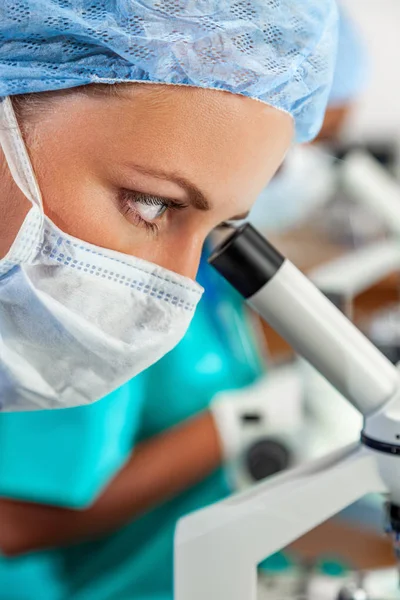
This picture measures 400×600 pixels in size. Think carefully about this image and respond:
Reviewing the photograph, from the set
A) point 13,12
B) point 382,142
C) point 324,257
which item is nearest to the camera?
point 13,12

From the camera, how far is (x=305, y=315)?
66cm

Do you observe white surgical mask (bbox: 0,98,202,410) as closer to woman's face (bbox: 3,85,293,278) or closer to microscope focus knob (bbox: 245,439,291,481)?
woman's face (bbox: 3,85,293,278)

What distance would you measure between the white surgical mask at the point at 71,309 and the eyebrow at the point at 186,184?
2.6 inches

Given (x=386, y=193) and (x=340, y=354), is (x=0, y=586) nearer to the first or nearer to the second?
(x=340, y=354)

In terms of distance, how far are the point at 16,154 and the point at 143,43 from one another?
0.14 m

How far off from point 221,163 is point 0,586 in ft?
2.58

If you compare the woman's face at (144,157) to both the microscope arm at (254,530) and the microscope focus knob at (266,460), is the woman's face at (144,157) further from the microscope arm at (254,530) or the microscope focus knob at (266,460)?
the microscope focus knob at (266,460)

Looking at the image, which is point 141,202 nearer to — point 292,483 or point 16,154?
point 16,154

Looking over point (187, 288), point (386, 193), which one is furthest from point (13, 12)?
point (386, 193)

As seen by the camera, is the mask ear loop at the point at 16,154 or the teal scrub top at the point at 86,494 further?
the teal scrub top at the point at 86,494

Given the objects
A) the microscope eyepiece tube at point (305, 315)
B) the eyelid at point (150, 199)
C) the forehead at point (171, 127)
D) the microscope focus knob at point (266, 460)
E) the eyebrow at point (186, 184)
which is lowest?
the microscope focus knob at point (266, 460)

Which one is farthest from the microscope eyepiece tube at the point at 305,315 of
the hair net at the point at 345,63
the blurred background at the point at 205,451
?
the hair net at the point at 345,63

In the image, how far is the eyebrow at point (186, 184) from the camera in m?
0.60

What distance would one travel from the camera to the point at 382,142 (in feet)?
11.6
